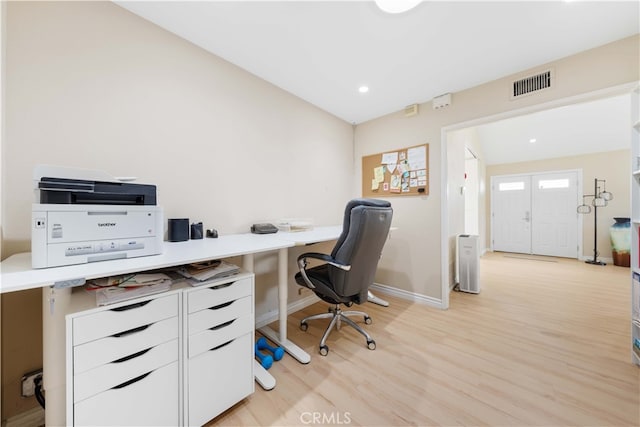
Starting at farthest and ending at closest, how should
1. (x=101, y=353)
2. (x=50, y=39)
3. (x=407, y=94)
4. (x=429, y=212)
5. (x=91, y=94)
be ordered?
(x=429, y=212) < (x=407, y=94) < (x=91, y=94) < (x=50, y=39) < (x=101, y=353)

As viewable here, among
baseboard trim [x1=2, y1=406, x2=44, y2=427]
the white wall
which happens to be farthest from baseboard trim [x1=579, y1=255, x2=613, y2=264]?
baseboard trim [x1=2, y1=406, x2=44, y2=427]

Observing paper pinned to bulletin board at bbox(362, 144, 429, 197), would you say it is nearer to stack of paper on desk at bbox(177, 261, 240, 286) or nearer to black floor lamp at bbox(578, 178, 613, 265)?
stack of paper on desk at bbox(177, 261, 240, 286)

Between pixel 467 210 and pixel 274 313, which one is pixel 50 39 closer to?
pixel 274 313

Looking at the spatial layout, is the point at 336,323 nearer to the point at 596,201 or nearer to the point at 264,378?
the point at 264,378

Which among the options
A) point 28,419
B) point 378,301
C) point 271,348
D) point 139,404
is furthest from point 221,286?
point 378,301

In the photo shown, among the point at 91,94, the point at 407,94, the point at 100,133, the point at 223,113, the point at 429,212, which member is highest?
the point at 407,94

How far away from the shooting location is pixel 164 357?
1.03m

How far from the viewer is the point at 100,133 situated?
1.36 metres

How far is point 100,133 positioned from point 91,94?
8.7 inches

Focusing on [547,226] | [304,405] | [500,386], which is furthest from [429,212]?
[547,226]

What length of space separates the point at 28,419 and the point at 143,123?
1698 mm

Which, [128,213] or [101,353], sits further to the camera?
[128,213]

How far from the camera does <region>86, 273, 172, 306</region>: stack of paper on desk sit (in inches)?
36.7

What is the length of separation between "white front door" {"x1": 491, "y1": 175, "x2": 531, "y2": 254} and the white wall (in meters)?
5.80
